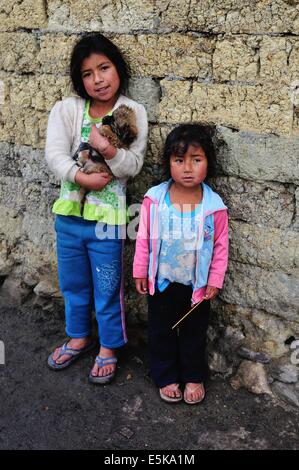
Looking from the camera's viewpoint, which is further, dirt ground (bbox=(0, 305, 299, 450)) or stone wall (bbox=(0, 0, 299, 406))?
dirt ground (bbox=(0, 305, 299, 450))

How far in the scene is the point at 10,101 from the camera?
3.29 meters

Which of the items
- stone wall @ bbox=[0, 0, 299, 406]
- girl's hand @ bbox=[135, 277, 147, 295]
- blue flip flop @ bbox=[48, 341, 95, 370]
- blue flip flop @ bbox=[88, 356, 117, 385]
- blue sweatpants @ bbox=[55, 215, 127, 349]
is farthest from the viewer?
blue flip flop @ bbox=[48, 341, 95, 370]

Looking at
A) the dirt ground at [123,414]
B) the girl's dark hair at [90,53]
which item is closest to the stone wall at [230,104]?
the girl's dark hair at [90,53]

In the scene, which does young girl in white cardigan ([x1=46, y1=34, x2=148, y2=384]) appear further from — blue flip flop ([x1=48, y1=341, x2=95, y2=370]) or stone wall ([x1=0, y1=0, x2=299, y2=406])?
stone wall ([x1=0, y1=0, x2=299, y2=406])

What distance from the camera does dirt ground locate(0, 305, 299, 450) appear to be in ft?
8.36

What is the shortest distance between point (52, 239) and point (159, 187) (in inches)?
41.4

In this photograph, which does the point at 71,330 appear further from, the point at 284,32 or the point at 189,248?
the point at 284,32

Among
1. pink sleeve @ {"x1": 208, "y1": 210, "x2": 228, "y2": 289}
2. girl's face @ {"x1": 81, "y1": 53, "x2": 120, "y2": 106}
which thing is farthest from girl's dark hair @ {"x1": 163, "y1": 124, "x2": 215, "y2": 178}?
girl's face @ {"x1": 81, "y1": 53, "x2": 120, "y2": 106}

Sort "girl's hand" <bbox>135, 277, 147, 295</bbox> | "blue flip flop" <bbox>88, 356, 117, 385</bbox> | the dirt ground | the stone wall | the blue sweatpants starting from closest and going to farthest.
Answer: the stone wall < the dirt ground < "girl's hand" <bbox>135, 277, 147, 295</bbox> < the blue sweatpants < "blue flip flop" <bbox>88, 356, 117, 385</bbox>

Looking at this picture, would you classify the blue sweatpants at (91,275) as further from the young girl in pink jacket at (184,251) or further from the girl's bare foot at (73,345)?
A: the young girl in pink jacket at (184,251)

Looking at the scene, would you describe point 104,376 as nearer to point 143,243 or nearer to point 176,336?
point 176,336

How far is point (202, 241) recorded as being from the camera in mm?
2537

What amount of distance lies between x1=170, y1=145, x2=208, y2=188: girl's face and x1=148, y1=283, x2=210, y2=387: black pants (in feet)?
1.77

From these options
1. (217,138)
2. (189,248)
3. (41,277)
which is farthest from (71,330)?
(217,138)
